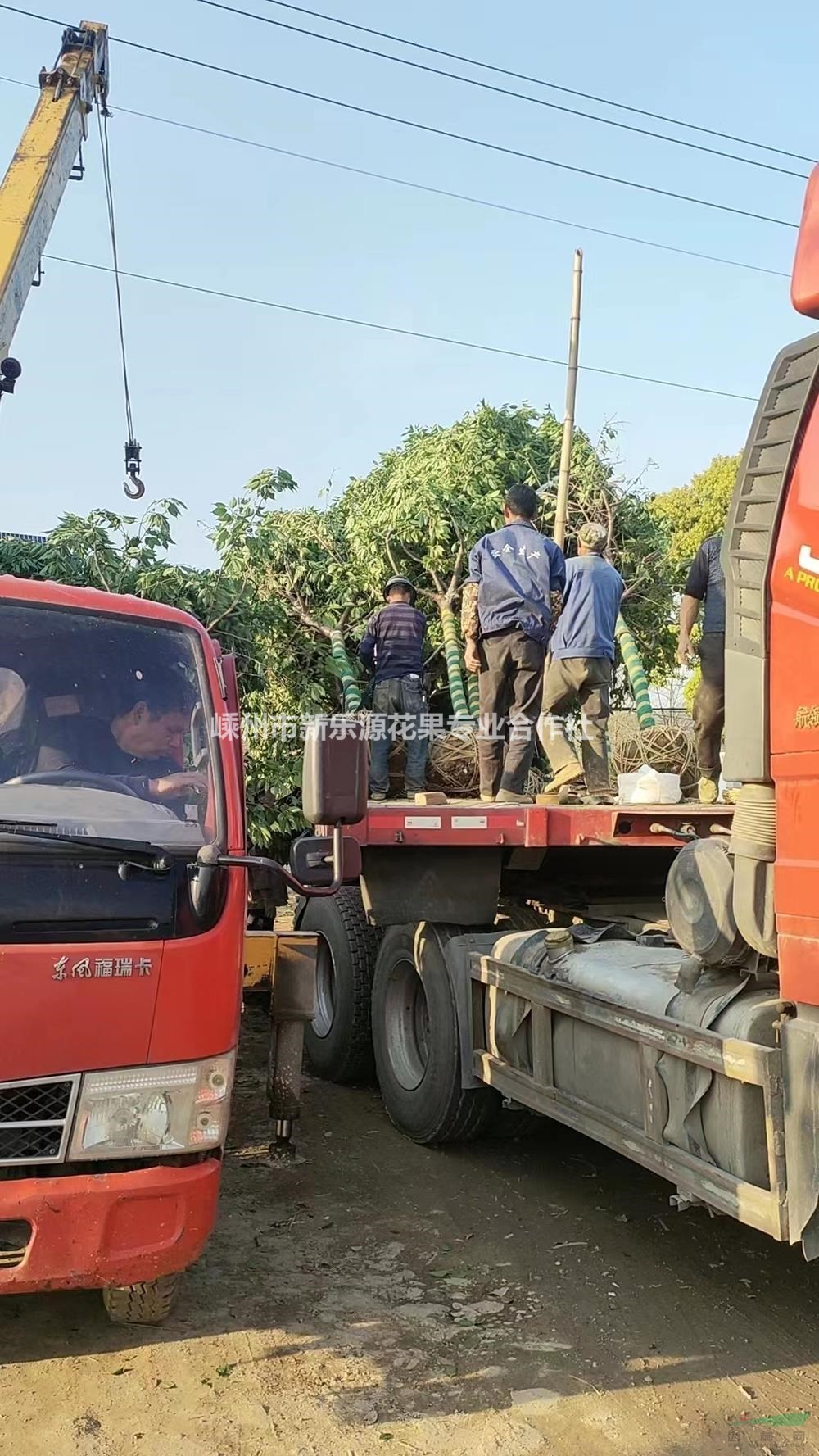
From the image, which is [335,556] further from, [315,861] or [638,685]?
[315,861]

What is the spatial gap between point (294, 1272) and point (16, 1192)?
1462 mm

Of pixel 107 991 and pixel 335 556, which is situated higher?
pixel 335 556

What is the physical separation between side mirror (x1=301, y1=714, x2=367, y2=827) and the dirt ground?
163cm

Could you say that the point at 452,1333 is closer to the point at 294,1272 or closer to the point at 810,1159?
the point at 294,1272

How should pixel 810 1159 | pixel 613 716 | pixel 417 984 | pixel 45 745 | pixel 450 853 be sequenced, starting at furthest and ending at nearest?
pixel 613 716
pixel 417 984
pixel 450 853
pixel 45 745
pixel 810 1159

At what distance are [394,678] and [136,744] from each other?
4898mm

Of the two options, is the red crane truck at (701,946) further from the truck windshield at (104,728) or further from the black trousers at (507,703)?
the truck windshield at (104,728)

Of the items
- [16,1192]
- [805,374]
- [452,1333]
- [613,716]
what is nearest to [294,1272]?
[452,1333]

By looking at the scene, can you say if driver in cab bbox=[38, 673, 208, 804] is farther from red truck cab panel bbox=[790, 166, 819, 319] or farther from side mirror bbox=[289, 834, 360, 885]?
red truck cab panel bbox=[790, 166, 819, 319]

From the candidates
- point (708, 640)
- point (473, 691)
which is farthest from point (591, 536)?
point (473, 691)

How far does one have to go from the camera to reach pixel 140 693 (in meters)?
3.70

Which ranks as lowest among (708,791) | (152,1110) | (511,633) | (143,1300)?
(143,1300)

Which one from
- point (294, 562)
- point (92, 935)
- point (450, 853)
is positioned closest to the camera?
point (92, 935)

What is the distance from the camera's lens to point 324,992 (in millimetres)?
6723
